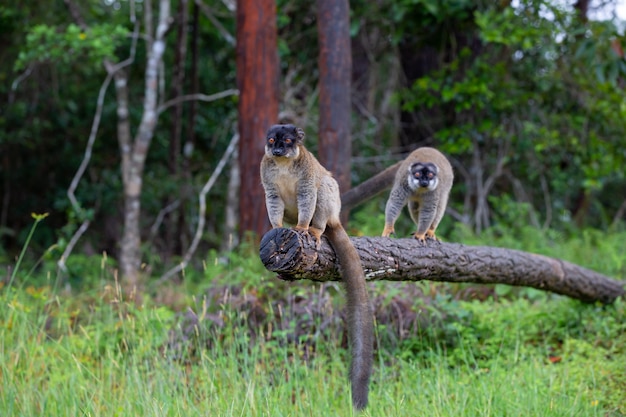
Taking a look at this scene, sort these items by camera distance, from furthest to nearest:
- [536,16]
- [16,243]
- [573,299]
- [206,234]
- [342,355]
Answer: [16,243] → [206,234] → [536,16] → [573,299] → [342,355]

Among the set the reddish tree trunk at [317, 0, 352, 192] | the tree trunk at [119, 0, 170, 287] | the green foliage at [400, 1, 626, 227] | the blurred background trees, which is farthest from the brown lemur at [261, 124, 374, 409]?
the green foliage at [400, 1, 626, 227]

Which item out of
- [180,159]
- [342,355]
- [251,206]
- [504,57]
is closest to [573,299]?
[342,355]

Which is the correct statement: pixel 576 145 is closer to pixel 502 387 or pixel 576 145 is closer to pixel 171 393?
pixel 502 387

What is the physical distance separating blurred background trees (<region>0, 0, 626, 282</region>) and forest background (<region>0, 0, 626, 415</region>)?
0.05m

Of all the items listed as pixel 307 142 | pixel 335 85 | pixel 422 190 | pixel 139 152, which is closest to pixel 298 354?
pixel 422 190

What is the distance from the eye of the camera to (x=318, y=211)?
4.83 metres

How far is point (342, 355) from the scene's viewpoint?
634 cm

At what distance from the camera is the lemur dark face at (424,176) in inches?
233

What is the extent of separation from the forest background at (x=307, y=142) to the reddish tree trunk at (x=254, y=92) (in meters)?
0.03

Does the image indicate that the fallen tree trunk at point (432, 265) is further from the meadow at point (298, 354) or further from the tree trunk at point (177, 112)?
the tree trunk at point (177, 112)

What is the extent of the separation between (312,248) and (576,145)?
8.65m

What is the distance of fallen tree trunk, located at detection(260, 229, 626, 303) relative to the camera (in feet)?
13.8

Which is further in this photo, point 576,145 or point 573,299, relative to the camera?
point 576,145

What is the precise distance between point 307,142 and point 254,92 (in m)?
3.21
